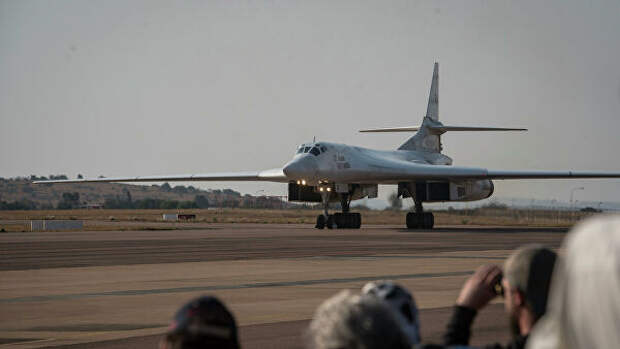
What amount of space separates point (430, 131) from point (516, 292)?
1997 inches

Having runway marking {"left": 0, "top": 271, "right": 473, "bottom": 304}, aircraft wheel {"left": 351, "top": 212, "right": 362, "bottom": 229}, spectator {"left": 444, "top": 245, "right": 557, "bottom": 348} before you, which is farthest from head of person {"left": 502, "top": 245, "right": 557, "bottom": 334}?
aircraft wheel {"left": 351, "top": 212, "right": 362, "bottom": 229}

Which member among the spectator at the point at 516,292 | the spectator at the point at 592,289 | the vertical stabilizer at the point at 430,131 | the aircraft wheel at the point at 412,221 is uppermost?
the vertical stabilizer at the point at 430,131

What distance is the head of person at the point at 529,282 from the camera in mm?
2869

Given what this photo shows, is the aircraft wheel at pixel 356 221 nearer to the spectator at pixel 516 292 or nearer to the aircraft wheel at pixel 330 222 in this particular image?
the aircraft wheel at pixel 330 222

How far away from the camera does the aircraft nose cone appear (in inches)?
1559

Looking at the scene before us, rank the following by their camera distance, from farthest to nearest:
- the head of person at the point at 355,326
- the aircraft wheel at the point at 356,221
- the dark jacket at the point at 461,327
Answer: the aircraft wheel at the point at 356,221 < the dark jacket at the point at 461,327 < the head of person at the point at 355,326

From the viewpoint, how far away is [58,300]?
11.6 m

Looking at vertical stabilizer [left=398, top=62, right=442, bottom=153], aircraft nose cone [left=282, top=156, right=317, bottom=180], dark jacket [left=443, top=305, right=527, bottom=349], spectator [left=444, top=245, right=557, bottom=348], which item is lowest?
dark jacket [left=443, top=305, right=527, bottom=349]

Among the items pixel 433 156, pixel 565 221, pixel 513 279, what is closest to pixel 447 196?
pixel 433 156

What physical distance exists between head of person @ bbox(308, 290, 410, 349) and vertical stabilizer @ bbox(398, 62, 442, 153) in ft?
165

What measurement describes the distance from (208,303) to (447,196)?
44.2 meters

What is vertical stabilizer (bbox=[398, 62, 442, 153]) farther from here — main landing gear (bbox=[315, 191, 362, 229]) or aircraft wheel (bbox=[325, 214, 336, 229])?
aircraft wheel (bbox=[325, 214, 336, 229])

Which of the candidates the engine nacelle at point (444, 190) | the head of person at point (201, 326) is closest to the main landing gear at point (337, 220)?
the engine nacelle at point (444, 190)

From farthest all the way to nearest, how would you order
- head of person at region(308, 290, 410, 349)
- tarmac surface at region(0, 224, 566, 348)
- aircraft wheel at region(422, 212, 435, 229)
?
aircraft wheel at region(422, 212, 435, 229) → tarmac surface at region(0, 224, 566, 348) → head of person at region(308, 290, 410, 349)
